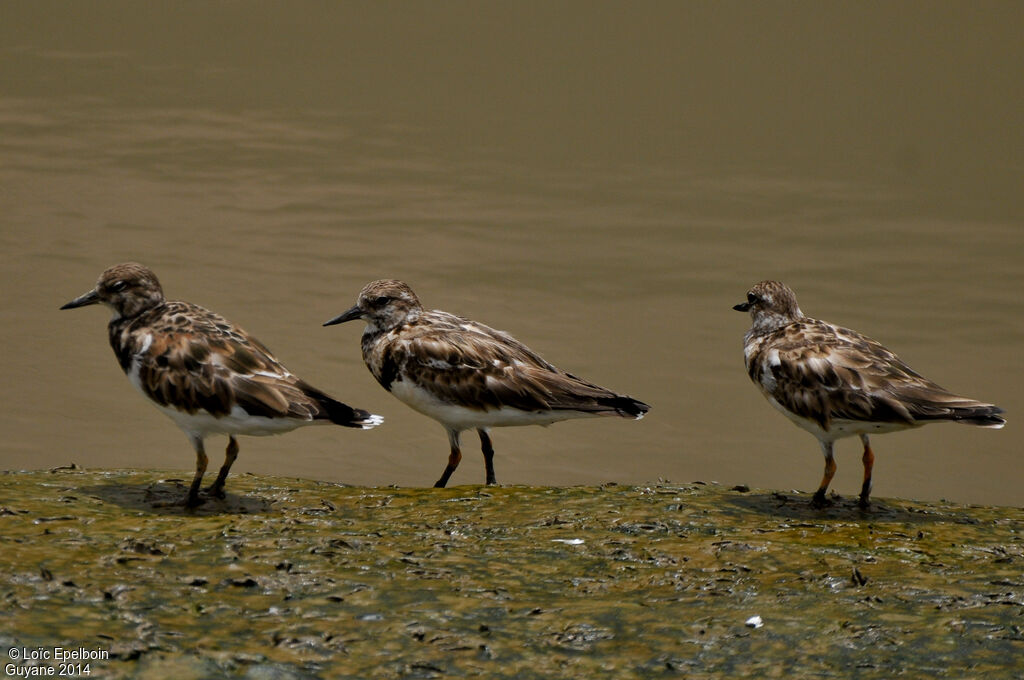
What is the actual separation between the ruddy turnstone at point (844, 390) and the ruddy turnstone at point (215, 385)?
2.81m

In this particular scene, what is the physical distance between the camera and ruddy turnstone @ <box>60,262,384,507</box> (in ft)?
31.5

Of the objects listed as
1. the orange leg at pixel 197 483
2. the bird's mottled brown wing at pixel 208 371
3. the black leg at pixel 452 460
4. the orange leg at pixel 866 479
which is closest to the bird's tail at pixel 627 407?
the black leg at pixel 452 460

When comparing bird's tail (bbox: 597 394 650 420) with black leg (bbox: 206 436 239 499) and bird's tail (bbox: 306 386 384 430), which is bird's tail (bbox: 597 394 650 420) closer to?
bird's tail (bbox: 306 386 384 430)

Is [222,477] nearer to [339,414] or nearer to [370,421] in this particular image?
[339,414]

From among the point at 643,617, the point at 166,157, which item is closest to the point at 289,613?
the point at 643,617

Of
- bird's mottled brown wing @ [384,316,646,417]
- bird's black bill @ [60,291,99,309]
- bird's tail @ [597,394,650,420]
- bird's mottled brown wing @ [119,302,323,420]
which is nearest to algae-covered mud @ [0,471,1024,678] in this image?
bird's mottled brown wing @ [119,302,323,420]

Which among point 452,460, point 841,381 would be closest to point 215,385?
point 452,460

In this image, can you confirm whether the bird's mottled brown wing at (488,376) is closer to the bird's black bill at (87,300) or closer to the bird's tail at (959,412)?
the bird's tail at (959,412)

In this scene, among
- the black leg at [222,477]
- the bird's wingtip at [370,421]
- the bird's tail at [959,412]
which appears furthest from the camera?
the black leg at [222,477]

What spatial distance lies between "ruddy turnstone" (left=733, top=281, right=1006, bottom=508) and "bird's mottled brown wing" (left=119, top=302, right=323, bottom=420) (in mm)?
3189

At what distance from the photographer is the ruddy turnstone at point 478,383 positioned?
10.9m

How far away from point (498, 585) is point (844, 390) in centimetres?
309

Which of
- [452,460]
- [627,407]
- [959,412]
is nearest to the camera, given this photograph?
[959,412]

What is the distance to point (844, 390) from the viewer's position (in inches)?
384
